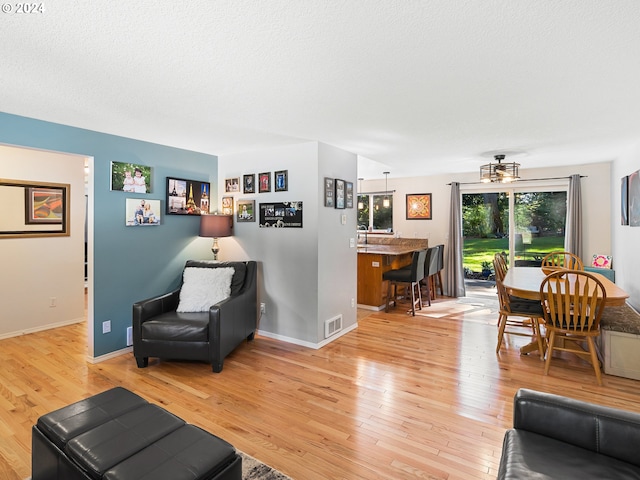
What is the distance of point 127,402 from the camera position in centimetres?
196

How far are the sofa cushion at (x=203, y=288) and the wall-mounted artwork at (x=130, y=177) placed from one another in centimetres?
102

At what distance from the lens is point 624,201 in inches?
172

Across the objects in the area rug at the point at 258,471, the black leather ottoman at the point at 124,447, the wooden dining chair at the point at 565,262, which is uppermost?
the wooden dining chair at the point at 565,262

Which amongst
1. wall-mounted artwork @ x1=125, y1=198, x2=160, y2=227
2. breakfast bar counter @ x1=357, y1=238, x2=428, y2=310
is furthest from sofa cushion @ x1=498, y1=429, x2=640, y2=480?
breakfast bar counter @ x1=357, y1=238, x2=428, y2=310

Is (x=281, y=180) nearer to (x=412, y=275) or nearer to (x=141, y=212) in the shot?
(x=141, y=212)

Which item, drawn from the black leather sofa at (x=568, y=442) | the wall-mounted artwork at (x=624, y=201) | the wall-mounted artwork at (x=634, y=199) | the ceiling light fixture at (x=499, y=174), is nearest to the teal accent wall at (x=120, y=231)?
the black leather sofa at (x=568, y=442)

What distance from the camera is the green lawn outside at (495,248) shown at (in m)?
5.97

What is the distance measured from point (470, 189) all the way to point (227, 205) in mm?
4457

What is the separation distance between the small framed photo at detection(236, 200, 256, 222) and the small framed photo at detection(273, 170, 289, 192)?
42 cm

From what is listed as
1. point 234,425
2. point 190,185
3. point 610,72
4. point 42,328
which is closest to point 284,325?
point 234,425

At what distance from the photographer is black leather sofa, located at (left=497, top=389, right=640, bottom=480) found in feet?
4.40

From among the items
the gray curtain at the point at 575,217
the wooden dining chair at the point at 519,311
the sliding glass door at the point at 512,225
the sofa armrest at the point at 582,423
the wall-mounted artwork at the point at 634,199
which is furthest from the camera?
the sliding glass door at the point at 512,225

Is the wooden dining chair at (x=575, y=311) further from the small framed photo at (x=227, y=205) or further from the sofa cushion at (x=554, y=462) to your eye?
the small framed photo at (x=227, y=205)

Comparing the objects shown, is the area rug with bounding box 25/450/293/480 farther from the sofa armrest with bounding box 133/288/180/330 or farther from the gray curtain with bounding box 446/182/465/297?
the gray curtain with bounding box 446/182/465/297
